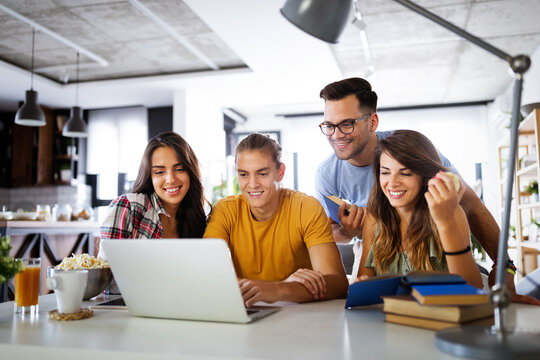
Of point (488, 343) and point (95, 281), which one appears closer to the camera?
point (488, 343)

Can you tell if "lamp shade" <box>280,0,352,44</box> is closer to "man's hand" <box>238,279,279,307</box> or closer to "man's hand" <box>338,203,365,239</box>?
"man's hand" <box>238,279,279,307</box>

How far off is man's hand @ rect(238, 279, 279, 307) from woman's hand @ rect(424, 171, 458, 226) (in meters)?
0.48

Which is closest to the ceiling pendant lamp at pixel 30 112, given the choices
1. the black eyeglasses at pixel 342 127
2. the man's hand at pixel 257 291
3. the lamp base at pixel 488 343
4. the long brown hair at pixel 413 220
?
the black eyeglasses at pixel 342 127

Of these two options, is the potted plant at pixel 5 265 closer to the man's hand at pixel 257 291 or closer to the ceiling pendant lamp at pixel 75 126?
the man's hand at pixel 257 291

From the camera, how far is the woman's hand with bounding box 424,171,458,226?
4.28 ft

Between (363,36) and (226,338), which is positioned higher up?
(363,36)

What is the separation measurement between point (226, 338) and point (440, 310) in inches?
16.7

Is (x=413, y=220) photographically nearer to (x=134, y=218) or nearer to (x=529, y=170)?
(x=134, y=218)

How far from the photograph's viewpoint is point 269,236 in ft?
6.07

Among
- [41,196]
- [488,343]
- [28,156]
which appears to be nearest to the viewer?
[488,343]

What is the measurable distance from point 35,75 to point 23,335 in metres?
5.99

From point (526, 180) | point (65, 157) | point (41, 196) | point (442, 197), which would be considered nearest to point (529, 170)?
point (526, 180)

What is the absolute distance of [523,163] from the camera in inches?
187

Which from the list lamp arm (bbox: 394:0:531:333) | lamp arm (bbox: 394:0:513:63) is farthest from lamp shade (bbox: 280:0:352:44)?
lamp arm (bbox: 394:0:531:333)
